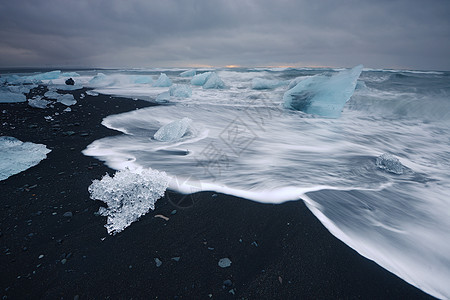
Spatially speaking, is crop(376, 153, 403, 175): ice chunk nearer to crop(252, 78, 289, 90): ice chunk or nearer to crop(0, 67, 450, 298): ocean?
crop(0, 67, 450, 298): ocean

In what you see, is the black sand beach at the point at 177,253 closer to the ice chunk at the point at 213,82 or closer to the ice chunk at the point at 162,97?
the ice chunk at the point at 162,97

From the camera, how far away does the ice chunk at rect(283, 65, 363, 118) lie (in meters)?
5.75

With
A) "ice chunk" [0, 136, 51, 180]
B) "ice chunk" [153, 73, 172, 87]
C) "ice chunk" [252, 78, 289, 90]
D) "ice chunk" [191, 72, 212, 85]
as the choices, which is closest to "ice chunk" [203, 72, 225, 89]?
"ice chunk" [191, 72, 212, 85]

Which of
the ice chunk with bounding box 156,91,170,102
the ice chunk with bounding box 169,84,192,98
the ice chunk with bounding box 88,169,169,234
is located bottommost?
the ice chunk with bounding box 88,169,169,234

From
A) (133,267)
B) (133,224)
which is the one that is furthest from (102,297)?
(133,224)

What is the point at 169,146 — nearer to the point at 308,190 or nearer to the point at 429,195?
the point at 308,190

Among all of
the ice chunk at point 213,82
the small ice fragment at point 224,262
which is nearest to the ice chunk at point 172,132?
the small ice fragment at point 224,262

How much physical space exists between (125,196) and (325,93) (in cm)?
Result: 629

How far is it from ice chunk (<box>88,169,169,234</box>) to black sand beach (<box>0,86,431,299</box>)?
0.07m

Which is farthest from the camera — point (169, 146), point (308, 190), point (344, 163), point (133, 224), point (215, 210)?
point (169, 146)

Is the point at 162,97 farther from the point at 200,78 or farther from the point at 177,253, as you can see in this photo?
A: the point at 177,253

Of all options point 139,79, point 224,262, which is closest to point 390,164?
point 224,262

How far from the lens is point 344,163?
9.60ft

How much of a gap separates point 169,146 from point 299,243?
2360 mm
